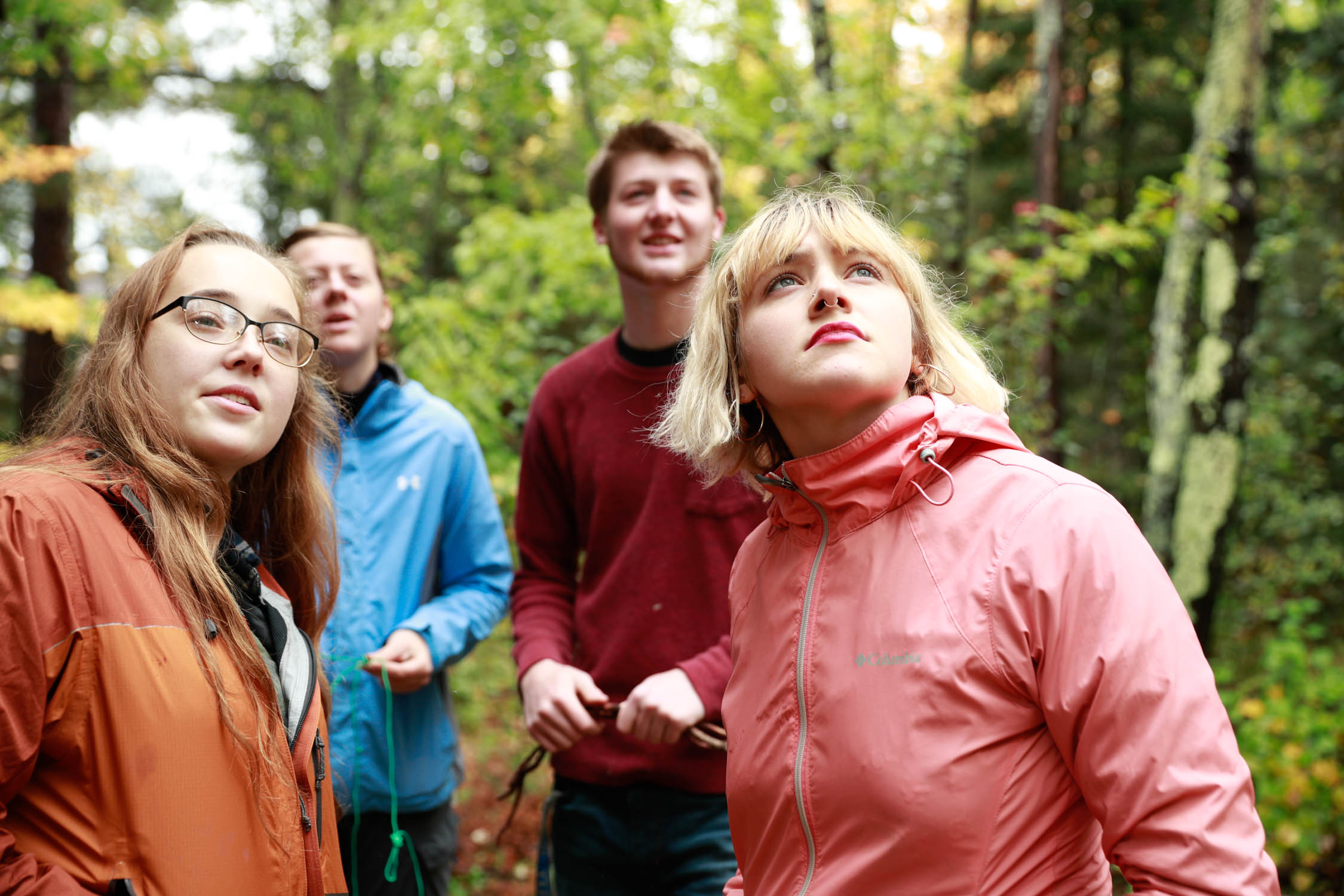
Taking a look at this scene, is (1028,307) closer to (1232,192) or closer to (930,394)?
(1232,192)

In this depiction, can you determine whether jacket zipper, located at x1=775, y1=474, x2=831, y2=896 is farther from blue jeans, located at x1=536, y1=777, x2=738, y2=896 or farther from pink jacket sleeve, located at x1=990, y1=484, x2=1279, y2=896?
blue jeans, located at x1=536, y1=777, x2=738, y2=896

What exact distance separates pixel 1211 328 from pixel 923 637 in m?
5.96

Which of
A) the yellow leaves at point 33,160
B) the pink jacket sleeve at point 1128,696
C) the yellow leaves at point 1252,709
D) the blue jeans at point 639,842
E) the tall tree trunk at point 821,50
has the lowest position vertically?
the yellow leaves at point 1252,709

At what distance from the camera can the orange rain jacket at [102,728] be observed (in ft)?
4.55

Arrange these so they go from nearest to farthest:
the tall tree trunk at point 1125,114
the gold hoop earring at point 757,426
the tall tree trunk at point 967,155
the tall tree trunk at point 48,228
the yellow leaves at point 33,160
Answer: the gold hoop earring at point 757,426 → the yellow leaves at point 33,160 → the tall tree trunk at point 48,228 → the tall tree trunk at point 967,155 → the tall tree trunk at point 1125,114

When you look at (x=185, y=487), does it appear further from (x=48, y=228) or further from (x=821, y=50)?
(x=48, y=228)

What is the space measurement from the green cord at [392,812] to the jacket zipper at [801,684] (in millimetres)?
1367

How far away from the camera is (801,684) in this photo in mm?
1611

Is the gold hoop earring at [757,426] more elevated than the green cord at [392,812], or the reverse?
the gold hoop earring at [757,426]

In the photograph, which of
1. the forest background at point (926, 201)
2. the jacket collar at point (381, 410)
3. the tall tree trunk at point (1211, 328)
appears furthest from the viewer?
the tall tree trunk at point (1211, 328)

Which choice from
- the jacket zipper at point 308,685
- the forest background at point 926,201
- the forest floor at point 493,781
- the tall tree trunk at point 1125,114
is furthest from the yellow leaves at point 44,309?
the tall tree trunk at point 1125,114

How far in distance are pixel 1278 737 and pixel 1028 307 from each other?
3244 millimetres

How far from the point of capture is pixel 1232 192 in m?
6.16

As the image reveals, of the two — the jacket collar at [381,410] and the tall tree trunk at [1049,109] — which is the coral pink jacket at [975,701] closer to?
the jacket collar at [381,410]
